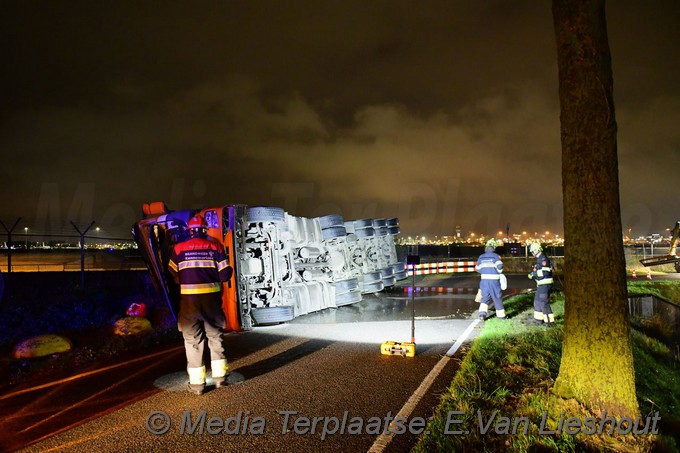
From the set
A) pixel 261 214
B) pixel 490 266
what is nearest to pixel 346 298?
pixel 490 266

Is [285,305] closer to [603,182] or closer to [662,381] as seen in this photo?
[603,182]

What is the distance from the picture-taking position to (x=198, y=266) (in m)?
5.68

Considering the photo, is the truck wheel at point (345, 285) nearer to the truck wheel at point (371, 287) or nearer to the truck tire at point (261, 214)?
the truck wheel at point (371, 287)

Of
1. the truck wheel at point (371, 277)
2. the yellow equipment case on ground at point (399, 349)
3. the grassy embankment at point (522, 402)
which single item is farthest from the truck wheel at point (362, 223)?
the yellow equipment case on ground at point (399, 349)

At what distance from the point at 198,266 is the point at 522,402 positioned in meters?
3.87

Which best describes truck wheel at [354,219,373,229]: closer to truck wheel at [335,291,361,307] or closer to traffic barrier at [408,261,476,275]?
truck wheel at [335,291,361,307]

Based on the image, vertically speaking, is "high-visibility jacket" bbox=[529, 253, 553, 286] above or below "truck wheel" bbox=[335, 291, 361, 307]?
above

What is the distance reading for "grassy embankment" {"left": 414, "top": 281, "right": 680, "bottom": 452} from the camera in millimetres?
4125

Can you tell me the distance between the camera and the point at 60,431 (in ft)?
Answer: 14.0

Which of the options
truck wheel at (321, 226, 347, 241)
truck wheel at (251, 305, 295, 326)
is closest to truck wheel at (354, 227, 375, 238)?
truck wheel at (321, 226, 347, 241)

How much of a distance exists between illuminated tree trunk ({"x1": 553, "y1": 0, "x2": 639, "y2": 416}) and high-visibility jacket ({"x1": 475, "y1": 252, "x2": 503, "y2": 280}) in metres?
5.45

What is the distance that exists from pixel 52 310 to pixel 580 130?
10441 mm

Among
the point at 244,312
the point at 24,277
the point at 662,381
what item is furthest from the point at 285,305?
the point at 24,277

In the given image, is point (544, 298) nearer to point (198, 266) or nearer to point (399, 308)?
point (399, 308)
